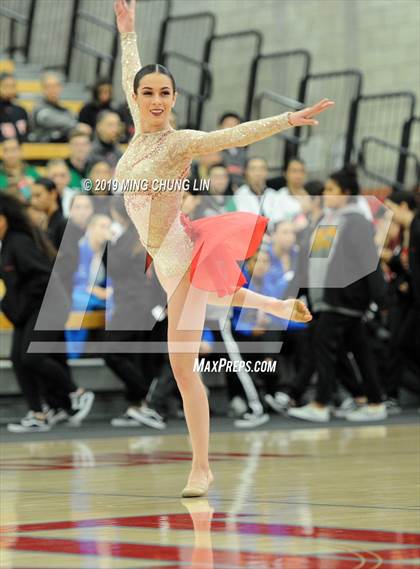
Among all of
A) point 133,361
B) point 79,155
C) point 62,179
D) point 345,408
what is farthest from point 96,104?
point 345,408

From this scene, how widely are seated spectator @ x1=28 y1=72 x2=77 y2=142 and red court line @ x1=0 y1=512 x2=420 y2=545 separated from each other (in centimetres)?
933

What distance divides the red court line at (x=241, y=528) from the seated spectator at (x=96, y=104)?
30.7ft

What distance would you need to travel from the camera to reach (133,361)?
11125 mm

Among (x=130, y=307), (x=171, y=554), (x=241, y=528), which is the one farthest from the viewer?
(x=130, y=307)

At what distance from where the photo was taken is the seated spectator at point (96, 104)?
46.0 feet

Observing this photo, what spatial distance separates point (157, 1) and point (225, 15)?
37.7 inches

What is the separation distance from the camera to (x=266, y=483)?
6.35 metres

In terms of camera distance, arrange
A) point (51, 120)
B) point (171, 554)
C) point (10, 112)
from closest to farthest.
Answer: point (171, 554), point (10, 112), point (51, 120)

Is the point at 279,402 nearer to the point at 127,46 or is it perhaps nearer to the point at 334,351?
the point at 334,351

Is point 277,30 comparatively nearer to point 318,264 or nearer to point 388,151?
point 388,151

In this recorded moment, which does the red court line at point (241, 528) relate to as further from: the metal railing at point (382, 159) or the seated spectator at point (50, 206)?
the metal railing at point (382, 159)

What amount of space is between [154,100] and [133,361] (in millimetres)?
5504

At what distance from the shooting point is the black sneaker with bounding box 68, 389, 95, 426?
10609 millimetres

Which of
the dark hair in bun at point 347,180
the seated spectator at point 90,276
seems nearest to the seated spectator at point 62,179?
the seated spectator at point 90,276
